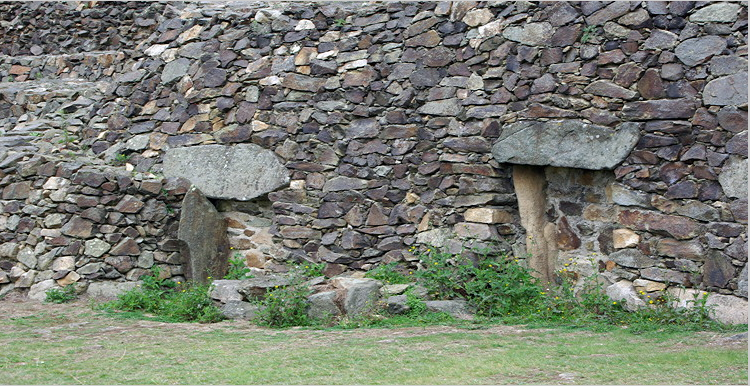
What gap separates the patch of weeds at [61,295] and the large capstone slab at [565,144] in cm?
462

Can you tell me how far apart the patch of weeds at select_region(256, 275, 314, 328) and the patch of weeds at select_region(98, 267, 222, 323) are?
A: 53cm

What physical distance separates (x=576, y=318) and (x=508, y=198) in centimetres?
149

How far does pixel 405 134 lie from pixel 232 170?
6.77ft

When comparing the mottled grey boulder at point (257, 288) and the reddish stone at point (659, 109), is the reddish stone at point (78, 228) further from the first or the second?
the reddish stone at point (659, 109)

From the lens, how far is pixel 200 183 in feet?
29.3

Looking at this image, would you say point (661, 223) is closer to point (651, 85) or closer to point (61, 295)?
point (651, 85)

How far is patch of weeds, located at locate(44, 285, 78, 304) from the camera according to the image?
822 cm

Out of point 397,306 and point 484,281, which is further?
point 484,281

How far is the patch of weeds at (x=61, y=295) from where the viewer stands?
27.0ft

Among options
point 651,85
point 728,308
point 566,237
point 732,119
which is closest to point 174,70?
point 566,237

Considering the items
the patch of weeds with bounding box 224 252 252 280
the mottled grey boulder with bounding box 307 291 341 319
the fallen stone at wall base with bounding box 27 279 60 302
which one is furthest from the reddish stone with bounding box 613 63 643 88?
the fallen stone at wall base with bounding box 27 279 60 302

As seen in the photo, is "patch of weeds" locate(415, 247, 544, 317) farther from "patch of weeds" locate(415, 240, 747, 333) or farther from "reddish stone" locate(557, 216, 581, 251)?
"reddish stone" locate(557, 216, 581, 251)

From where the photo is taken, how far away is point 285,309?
6.86 metres

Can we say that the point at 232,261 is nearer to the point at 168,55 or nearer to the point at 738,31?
the point at 168,55
